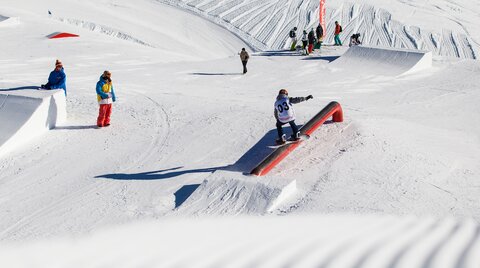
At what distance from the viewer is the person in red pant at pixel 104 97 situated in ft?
39.9

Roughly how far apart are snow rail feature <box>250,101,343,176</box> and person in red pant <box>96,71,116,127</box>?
421 cm

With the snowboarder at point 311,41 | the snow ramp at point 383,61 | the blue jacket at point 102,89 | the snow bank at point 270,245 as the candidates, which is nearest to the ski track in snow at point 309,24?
the snowboarder at point 311,41

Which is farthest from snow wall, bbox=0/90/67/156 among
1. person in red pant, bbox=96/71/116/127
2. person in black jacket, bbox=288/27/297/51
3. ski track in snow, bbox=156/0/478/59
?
ski track in snow, bbox=156/0/478/59

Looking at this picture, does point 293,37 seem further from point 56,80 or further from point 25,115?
point 25,115

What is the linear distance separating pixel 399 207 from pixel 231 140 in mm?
4067

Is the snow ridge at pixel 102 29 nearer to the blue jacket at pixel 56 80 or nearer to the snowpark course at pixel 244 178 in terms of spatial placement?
the snowpark course at pixel 244 178

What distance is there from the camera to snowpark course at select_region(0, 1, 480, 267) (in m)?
7.22

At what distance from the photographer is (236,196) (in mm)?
8867

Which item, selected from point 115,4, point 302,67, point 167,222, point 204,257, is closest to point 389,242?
point 204,257

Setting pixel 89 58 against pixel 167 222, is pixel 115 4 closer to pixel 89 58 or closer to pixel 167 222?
pixel 89 58

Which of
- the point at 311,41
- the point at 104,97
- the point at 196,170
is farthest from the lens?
the point at 311,41

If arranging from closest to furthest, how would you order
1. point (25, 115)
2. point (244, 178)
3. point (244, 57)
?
point (244, 178), point (25, 115), point (244, 57)

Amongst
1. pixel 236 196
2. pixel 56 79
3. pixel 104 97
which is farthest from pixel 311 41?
pixel 236 196

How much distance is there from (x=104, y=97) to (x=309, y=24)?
21589 mm
